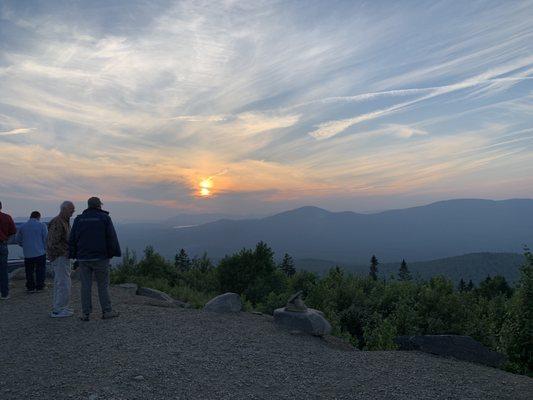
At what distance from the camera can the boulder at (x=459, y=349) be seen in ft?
27.3

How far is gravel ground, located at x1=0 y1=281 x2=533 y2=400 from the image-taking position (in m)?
5.88

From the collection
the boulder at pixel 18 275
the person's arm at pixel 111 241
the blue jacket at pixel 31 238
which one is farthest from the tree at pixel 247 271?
the person's arm at pixel 111 241

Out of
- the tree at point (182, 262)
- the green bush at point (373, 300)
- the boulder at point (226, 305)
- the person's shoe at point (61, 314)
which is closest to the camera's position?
the green bush at point (373, 300)

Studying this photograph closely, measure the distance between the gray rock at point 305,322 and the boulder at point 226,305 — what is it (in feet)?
6.04

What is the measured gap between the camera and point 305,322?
9594 mm

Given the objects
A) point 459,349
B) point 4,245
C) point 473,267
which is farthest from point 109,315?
point 473,267

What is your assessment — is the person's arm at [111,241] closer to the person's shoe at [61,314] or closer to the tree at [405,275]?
the person's shoe at [61,314]

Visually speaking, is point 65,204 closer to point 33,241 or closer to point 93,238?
point 93,238

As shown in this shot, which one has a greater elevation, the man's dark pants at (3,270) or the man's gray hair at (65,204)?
the man's gray hair at (65,204)

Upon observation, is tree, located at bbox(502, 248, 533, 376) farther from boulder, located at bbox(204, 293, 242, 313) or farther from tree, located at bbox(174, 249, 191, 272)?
tree, located at bbox(174, 249, 191, 272)

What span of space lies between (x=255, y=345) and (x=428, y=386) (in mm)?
3250

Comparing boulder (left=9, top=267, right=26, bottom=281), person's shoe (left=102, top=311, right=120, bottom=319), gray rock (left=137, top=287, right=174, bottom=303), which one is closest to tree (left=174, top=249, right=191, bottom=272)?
boulder (left=9, top=267, right=26, bottom=281)

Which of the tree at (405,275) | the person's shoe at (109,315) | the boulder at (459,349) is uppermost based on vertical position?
the person's shoe at (109,315)

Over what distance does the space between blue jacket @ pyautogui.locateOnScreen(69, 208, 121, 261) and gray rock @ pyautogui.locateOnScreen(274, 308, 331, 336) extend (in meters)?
4.13
